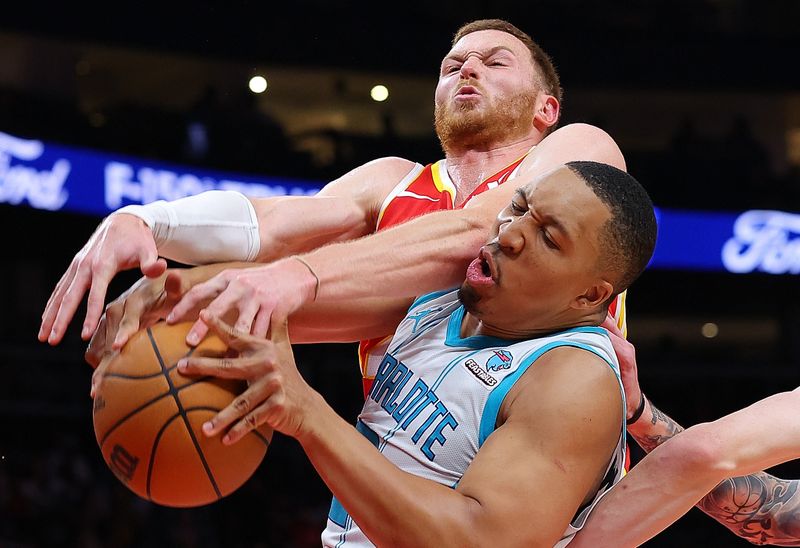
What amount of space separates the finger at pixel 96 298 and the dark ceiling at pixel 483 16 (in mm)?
9998

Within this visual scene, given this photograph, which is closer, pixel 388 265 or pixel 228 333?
pixel 228 333

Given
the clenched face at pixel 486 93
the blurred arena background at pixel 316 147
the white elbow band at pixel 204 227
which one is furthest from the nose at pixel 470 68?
the blurred arena background at pixel 316 147

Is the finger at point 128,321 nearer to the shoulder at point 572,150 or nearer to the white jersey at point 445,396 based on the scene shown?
the white jersey at point 445,396

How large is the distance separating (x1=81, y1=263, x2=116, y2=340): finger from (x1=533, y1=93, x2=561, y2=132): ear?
5.87 feet

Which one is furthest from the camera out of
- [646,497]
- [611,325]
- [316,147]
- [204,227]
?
[316,147]

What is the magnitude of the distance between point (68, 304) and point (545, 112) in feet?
6.47

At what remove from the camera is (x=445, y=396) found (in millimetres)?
2703

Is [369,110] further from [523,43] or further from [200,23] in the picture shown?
[523,43]

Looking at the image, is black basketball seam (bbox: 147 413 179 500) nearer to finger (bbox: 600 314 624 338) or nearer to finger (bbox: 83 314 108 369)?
finger (bbox: 83 314 108 369)

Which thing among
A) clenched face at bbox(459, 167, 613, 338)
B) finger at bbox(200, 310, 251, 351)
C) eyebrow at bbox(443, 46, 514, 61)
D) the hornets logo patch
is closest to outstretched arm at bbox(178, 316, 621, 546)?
finger at bbox(200, 310, 251, 351)

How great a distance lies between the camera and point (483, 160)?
377 cm

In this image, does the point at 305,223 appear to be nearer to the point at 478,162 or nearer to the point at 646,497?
the point at 478,162

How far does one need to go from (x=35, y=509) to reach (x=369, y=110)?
8.65 metres

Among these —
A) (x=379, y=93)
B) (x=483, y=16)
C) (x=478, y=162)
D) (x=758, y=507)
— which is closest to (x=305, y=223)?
(x=478, y=162)
